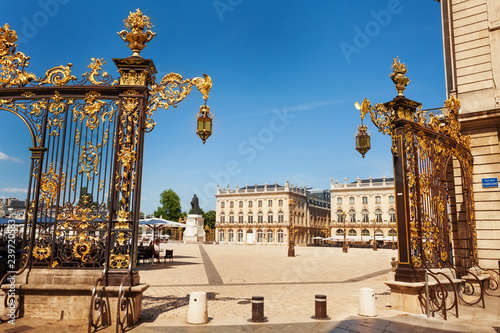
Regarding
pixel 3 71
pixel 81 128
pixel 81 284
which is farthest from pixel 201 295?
pixel 3 71

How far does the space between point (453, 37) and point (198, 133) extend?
10174 millimetres

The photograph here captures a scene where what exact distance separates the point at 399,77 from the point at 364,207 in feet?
231

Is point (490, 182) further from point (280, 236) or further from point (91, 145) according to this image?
point (280, 236)

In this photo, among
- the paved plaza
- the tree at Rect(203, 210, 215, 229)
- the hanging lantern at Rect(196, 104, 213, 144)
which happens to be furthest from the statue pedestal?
the hanging lantern at Rect(196, 104, 213, 144)

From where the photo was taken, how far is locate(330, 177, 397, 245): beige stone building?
72.9 metres

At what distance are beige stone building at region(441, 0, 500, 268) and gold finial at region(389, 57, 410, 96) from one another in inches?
147

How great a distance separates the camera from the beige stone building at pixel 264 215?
79.9 m

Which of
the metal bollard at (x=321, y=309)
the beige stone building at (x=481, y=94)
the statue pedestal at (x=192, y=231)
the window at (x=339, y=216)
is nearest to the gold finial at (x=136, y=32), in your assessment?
the metal bollard at (x=321, y=309)

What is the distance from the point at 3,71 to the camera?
7.86 meters

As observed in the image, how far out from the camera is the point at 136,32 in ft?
25.4

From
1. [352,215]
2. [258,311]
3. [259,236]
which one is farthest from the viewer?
[259,236]

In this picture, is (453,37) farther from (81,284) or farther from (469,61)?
(81,284)

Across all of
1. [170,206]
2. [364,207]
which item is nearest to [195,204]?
[170,206]

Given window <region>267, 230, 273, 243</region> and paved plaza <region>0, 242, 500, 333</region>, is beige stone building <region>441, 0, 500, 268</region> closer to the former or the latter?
paved plaza <region>0, 242, 500, 333</region>
